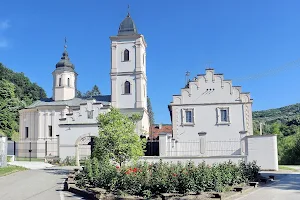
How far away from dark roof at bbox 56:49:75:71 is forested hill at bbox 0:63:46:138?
1596 cm

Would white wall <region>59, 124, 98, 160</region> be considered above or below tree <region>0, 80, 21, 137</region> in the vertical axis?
below

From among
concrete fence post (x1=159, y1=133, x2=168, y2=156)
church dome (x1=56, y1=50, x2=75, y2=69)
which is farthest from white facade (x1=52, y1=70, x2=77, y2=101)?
concrete fence post (x1=159, y1=133, x2=168, y2=156)

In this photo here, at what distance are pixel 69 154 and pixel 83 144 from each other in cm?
416

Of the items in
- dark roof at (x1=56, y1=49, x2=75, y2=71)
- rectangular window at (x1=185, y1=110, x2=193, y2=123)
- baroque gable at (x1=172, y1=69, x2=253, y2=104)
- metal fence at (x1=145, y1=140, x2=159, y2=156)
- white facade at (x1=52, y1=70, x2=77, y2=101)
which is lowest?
metal fence at (x1=145, y1=140, x2=159, y2=156)

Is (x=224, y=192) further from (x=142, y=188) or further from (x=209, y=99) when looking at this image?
(x=209, y=99)

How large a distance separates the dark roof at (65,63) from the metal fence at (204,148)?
112 ft

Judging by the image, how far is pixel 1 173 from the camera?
2089 cm

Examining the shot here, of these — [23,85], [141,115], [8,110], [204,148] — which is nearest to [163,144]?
[204,148]

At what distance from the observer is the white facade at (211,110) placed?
100ft

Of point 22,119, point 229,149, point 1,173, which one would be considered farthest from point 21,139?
point 229,149

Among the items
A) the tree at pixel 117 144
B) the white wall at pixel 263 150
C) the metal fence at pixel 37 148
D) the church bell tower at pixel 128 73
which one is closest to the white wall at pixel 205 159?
Result: the tree at pixel 117 144

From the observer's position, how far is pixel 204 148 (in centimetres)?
2253

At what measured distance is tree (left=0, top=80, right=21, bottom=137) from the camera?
68250 millimetres

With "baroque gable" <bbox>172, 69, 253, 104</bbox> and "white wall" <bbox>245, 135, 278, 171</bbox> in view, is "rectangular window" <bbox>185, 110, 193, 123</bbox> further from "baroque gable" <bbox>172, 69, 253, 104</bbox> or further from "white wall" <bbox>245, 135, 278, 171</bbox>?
"white wall" <bbox>245, 135, 278, 171</bbox>
